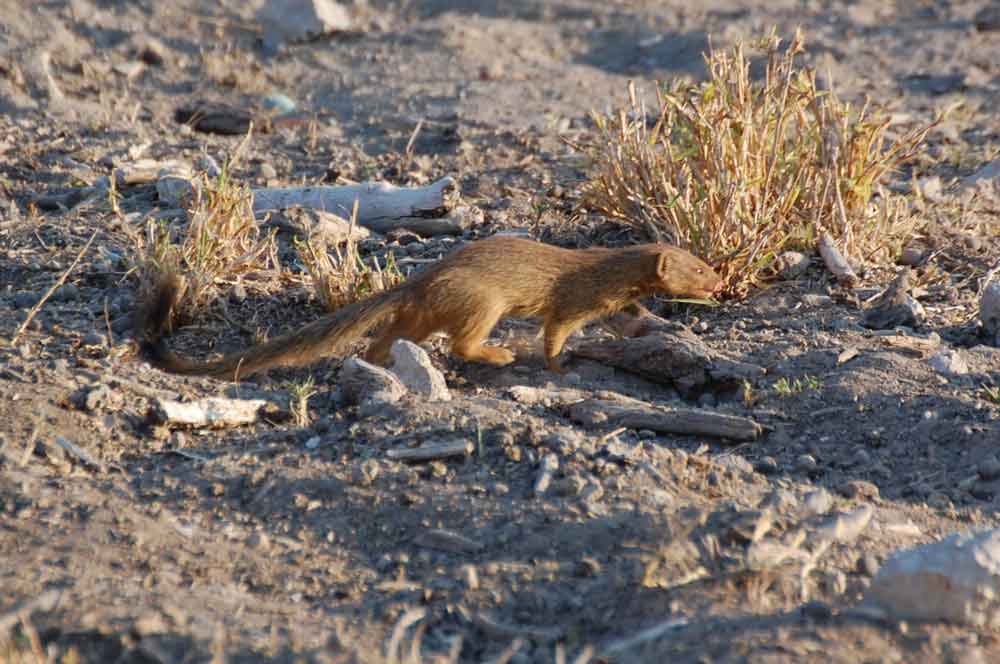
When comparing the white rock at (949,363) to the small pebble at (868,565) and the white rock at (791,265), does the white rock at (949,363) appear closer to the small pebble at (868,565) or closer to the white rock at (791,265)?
the white rock at (791,265)

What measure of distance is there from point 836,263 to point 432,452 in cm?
247

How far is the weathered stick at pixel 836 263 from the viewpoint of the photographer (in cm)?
529

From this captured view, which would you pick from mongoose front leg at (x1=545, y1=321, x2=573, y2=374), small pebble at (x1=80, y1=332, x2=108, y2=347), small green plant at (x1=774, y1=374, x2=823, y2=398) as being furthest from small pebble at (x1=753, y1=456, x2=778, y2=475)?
small pebble at (x1=80, y1=332, x2=108, y2=347)

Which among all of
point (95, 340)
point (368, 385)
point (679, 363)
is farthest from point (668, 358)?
point (95, 340)

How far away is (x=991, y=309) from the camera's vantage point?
15.9 feet

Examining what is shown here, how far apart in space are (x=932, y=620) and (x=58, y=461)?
267 centimetres

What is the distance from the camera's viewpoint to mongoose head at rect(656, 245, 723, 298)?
5066 mm

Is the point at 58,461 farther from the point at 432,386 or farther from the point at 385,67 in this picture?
the point at 385,67

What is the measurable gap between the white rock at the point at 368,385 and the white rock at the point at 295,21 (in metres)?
6.09

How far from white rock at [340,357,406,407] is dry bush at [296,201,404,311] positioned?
2.70 ft

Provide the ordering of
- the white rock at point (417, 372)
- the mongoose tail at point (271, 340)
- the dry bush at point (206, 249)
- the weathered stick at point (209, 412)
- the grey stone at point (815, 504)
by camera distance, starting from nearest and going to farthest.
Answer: the grey stone at point (815, 504) < the weathered stick at point (209, 412) < the white rock at point (417, 372) < the mongoose tail at point (271, 340) < the dry bush at point (206, 249)

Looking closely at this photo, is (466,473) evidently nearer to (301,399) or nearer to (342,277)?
(301,399)

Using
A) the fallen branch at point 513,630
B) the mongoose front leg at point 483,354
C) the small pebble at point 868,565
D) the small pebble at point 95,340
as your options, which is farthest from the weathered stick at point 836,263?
the small pebble at point 95,340

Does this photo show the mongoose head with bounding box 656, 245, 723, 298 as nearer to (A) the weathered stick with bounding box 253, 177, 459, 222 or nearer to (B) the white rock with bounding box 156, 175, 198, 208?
(A) the weathered stick with bounding box 253, 177, 459, 222
